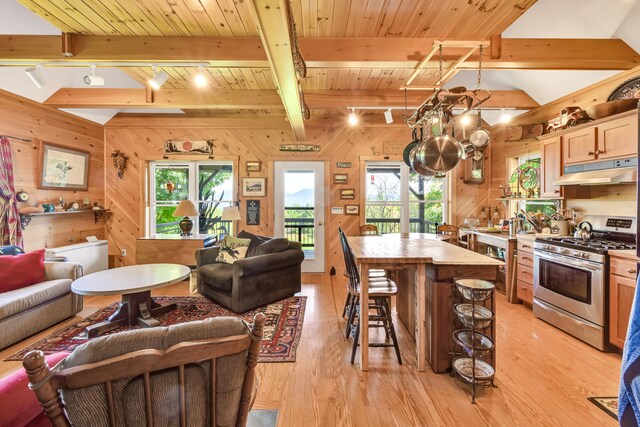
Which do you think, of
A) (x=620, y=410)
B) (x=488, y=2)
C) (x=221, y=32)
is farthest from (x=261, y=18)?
(x=620, y=410)

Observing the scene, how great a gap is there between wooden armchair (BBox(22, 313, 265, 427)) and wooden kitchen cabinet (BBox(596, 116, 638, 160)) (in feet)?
11.5

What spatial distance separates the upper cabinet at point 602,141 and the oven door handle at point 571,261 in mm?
1022

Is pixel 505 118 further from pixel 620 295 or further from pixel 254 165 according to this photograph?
pixel 254 165

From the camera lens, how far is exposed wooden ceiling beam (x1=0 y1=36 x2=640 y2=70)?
261 cm

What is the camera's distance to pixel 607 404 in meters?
1.85

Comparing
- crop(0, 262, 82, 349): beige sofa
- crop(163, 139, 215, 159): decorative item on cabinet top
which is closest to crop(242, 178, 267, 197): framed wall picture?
crop(163, 139, 215, 159): decorative item on cabinet top

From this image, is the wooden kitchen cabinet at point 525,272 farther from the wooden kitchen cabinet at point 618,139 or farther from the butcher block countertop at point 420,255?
the butcher block countertop at point 420,255

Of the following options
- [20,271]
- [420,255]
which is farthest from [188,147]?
[420,255]

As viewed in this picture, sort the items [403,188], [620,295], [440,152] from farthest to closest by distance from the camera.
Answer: [403,188], [440,152], [620,295]

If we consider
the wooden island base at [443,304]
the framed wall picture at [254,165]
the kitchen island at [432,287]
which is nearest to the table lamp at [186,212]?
the framed wall picture at [254,165]

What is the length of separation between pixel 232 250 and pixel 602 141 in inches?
171

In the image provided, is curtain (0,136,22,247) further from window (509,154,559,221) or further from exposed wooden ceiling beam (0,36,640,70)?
window (509,154,559,221)

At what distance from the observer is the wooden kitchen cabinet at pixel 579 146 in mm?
2875

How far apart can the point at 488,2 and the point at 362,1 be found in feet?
3.32
